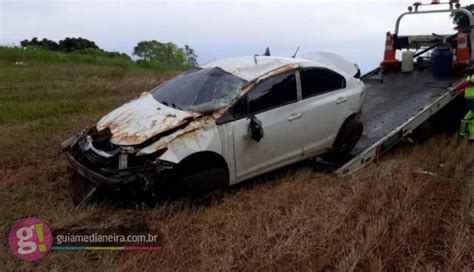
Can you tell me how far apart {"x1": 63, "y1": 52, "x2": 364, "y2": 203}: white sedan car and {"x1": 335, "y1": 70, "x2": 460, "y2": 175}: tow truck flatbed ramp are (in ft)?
A: 0.97

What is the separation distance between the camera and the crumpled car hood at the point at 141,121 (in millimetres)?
4082

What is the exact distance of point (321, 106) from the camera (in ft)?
17.3

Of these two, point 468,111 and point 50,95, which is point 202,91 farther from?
point 50,95

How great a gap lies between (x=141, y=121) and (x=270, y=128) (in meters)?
1.36

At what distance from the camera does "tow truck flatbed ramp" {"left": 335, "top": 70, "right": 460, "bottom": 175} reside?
573 cm

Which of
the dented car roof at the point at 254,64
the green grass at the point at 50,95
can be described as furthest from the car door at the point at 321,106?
the green grass at the point at 50,95

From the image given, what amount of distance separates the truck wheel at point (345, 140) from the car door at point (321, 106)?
0.09 meters

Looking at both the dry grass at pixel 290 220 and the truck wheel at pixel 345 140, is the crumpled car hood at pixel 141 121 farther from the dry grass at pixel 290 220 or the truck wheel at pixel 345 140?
the truck wheel at pixel 345 140

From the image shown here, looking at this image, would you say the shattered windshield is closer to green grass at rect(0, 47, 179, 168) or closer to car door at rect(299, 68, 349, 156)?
car door at rect(299, 68, 349, 156)

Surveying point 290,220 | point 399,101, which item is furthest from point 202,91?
point 399,101

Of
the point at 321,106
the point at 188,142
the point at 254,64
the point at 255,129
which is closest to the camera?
the point at 188,142

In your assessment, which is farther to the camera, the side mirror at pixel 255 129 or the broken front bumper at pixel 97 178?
the side mirror at pixel 255 129

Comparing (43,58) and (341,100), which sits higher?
(43,58)

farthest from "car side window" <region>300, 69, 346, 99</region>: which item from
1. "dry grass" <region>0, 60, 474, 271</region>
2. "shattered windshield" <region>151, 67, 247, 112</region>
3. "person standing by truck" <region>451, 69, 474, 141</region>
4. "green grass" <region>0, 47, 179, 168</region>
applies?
"green grass" <region>0, 47, 179, 168</region>
